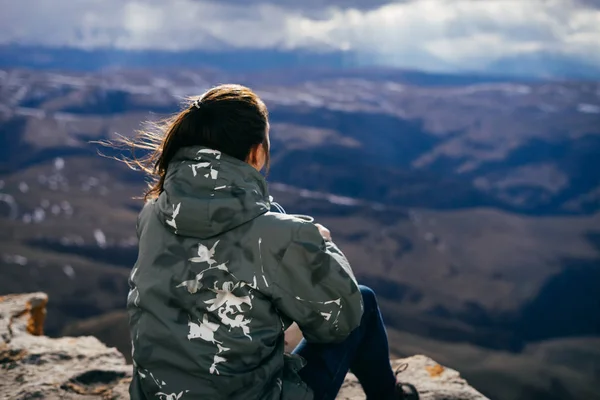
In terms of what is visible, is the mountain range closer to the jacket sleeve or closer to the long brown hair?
the long brown hair

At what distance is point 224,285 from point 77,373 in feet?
9.37

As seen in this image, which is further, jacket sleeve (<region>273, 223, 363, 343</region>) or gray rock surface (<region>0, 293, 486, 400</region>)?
gray rock surface (<region>0, 293, 486, 400</region>)

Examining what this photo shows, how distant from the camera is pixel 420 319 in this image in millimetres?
48781

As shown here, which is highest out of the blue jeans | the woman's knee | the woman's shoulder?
the woman's shoulder

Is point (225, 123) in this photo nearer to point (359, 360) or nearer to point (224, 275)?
point (224, 275)

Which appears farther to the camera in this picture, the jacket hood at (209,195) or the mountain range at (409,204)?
the mountain range at (409,204)

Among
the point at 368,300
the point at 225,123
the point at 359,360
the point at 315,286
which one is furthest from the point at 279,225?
the point at 359,360

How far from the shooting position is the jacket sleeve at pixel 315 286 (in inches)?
86.5

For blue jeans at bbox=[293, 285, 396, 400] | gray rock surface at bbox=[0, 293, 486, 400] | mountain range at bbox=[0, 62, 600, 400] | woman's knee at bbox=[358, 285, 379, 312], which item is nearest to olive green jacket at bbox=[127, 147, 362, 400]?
blue jeans at bbox=[293, 285, 396, 400]

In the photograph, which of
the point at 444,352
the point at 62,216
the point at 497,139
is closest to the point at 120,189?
the point at 62,216

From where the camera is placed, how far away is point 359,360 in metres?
3.21

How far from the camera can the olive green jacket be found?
2.23m

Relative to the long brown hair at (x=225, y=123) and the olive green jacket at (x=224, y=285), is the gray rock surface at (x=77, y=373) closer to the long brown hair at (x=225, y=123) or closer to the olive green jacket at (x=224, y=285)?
the olive green jacket at (x=224, y=285)

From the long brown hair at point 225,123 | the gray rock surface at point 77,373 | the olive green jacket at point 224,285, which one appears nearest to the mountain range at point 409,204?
the gray rock surface at point 77,373
